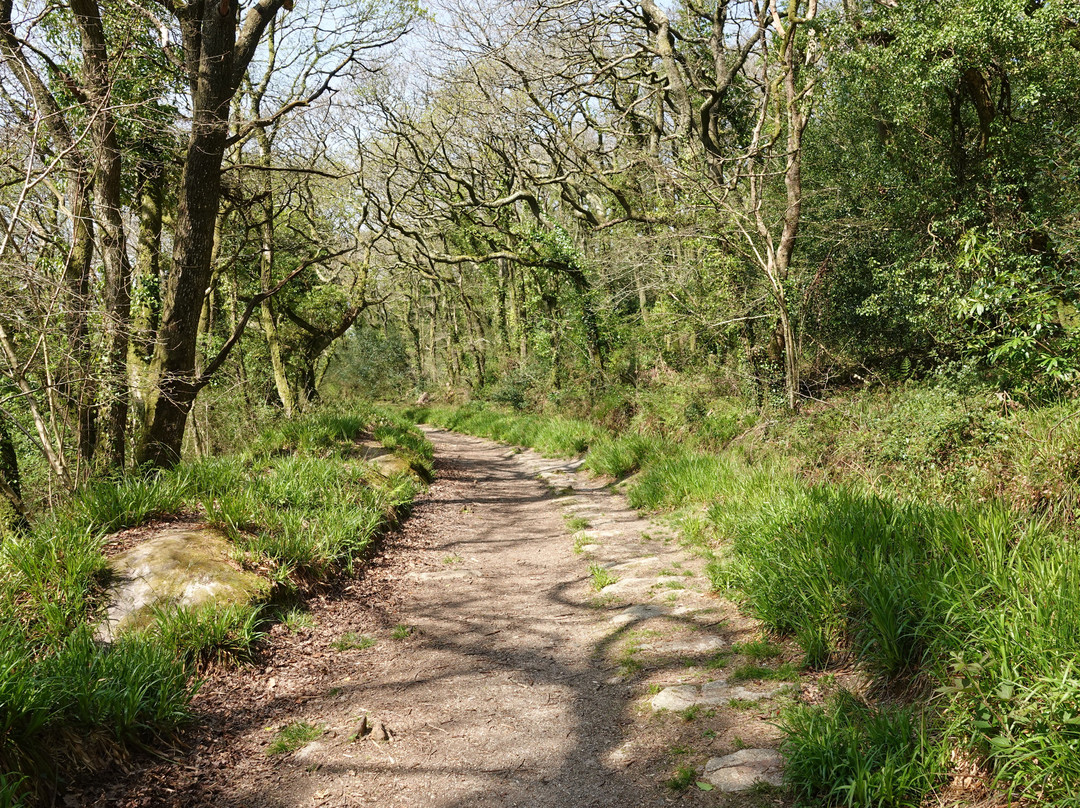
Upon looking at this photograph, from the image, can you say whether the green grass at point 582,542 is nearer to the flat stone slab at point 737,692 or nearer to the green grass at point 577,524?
the green grass at point 577,524

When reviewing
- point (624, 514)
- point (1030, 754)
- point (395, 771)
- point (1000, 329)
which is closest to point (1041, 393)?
point (1000, 329)

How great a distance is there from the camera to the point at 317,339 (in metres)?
14.9

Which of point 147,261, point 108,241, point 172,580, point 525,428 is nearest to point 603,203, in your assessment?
point 525,428

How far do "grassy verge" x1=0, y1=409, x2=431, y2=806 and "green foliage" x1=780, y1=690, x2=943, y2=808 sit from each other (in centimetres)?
325

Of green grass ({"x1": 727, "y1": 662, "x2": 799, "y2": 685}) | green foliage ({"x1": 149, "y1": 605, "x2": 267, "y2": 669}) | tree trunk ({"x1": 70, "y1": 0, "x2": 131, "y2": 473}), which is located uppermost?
tree trunk ({"x1": 70, "y1": 0, "x2": 131, "y2": 473})

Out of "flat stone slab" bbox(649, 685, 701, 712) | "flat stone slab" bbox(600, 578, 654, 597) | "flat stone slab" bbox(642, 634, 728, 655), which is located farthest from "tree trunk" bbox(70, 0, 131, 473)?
"flat stone slab" bbox(649, 685, 701, 712)

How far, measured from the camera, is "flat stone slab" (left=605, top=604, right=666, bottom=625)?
192 inches

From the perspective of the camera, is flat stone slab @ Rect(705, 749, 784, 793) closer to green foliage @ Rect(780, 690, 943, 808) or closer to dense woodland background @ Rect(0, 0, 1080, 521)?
green foliage @ Rect(780, 690, 943, 808)

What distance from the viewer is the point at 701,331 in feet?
37.2

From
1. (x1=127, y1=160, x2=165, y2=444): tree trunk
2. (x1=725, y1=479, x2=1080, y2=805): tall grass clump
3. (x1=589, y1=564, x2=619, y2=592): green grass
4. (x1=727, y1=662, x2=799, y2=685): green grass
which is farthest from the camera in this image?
(x1=127, y1=160, x2=165, y2=444): tree trunk

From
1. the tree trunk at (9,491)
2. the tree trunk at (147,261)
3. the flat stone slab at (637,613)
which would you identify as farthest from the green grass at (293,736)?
the tree trunk at (147,261)

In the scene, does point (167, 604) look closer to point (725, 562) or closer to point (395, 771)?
point (395, 771)

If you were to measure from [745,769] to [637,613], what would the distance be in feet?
6.85

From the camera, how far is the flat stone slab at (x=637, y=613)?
4887mm
